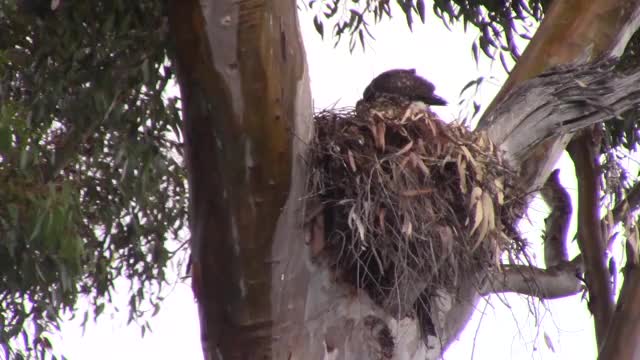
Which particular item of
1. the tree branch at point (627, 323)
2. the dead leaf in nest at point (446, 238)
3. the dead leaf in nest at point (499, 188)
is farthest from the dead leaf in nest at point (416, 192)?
the tree branch at point (627, 323)

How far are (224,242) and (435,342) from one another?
79cm

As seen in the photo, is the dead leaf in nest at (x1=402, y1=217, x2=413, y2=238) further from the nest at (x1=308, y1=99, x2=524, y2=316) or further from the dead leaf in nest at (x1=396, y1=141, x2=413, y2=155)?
the dead leaf in nest at (x1=396, y1=141, x2=413, y2=155)

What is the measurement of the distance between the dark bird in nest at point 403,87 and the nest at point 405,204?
110 centimetres

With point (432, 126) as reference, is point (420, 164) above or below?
below

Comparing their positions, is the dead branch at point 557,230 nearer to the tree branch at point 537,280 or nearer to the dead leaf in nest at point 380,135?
the tree branch at point 537,280

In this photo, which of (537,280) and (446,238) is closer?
(446,238)

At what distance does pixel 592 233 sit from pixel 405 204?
7.83 ft

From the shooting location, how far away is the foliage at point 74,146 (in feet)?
13.9

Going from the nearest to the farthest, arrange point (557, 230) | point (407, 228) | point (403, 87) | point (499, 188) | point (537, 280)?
point (407, 228), point (499, 188), point (537, 280), point (403, 87), point (557, 230)

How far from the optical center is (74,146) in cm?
488

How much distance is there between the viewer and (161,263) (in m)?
5.59

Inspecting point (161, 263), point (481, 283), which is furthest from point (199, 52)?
point (161, 263)

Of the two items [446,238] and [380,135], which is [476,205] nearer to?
[446,238]

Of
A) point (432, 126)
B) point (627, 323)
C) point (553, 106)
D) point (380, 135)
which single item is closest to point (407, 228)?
point (380, 135)
